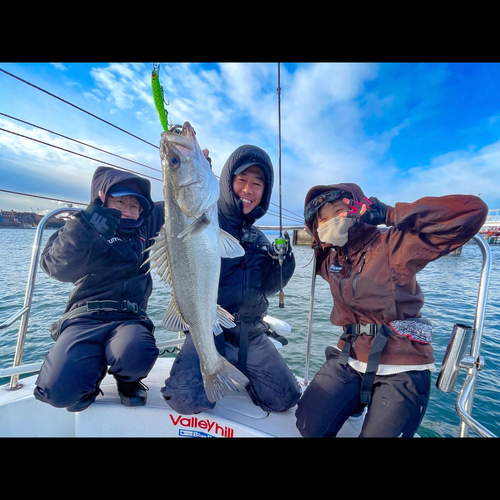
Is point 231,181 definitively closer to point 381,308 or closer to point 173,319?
point 173,319

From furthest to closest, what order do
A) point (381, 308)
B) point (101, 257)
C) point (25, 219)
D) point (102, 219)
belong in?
point (25, 219) → point (101, 257) → point (102, 219) → point (381, 308)

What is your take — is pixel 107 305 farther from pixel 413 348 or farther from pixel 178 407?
pixel 413 348

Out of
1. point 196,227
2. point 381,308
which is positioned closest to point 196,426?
point 196,227

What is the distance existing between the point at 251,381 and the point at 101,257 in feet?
6.92

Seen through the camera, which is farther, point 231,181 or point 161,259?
point 231,181

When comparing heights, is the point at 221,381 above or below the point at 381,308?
below

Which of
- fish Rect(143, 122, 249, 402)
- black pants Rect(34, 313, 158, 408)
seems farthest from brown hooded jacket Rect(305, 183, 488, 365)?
black pants Rect(34, 313, 158, 408)

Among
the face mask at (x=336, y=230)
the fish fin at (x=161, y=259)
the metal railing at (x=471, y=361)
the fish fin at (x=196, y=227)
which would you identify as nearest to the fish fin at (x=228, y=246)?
the fish fin at (x=196, y=227)

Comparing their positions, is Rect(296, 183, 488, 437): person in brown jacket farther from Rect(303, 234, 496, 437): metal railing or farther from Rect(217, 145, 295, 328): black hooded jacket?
Rect(217, 145, 295, 328): black hooded jacket

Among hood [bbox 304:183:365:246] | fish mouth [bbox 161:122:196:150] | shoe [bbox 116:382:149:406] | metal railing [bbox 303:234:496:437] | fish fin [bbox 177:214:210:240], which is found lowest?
shoe [bbox 116:382:149:406]

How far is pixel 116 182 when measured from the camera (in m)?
2.84

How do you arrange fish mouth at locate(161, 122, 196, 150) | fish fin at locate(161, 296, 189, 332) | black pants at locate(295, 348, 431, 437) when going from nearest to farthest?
fish mouth at locate(161, 122, 196, 150) < black pants at locate(295, 348, 431, 437) < fish fin at locate(161, 296, 189, 332)

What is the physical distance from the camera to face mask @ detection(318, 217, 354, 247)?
264 centimetres
